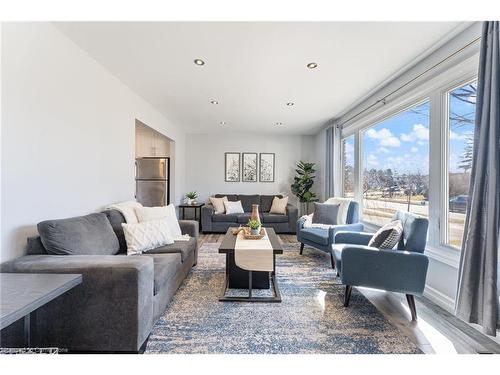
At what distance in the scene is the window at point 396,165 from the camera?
2744 mm

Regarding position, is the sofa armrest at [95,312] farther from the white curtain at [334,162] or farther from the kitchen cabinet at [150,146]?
the kitchen cabinet at [150,146]

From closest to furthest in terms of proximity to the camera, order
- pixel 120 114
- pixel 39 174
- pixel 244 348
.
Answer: pixel 244 348 < pixel 39 174 < pixel 120 114

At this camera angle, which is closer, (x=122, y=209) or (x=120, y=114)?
(x=122, y=209)

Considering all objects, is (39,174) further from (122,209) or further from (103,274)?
(103,274)

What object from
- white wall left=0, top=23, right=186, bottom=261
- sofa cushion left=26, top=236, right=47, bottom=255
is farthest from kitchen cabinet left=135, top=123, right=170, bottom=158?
sofa cushion left=26, top=236, right=47, bottom=255

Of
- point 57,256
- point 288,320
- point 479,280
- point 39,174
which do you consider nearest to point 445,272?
point 479,280

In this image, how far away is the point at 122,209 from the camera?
8.87ft

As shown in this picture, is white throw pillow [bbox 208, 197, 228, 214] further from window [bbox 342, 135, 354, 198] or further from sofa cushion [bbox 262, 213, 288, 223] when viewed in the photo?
window [bbox 342, 135, 354, 198]

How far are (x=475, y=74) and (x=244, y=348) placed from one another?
9.56 ft

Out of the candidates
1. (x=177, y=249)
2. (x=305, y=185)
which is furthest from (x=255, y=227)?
(x=305, y=185)

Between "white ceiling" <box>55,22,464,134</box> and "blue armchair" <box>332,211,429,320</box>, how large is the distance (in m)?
1.73

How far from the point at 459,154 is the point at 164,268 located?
2.97 m

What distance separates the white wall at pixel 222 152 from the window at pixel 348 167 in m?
1.57

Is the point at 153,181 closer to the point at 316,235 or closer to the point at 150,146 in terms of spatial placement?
the point at 150,146
